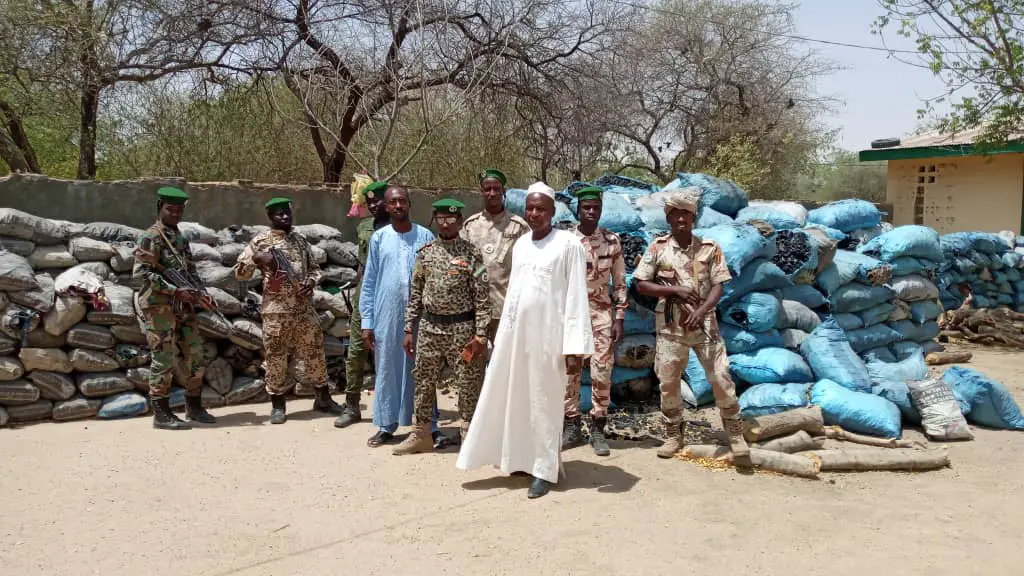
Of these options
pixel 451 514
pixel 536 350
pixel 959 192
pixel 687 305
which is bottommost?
pixel 451 514

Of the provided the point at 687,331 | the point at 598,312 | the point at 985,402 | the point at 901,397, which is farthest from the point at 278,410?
the point at 985,402

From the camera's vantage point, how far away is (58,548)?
3.62 meters

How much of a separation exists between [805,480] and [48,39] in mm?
9210

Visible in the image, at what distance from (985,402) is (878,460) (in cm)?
166

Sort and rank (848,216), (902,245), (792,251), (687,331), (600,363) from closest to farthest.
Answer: (687,331) → (600,363) → (792,251) → (902,245) → (848,216)

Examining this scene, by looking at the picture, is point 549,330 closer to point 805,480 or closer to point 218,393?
point 805,480

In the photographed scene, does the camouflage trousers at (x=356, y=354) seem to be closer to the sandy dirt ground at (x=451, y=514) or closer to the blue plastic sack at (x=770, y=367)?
the sandy dirt ground at (x=451, y=514)

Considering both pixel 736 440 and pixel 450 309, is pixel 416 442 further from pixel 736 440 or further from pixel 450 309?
pixel 736 440

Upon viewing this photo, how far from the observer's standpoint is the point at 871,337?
278 inches

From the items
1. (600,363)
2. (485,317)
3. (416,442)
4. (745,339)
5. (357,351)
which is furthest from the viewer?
(745,339)

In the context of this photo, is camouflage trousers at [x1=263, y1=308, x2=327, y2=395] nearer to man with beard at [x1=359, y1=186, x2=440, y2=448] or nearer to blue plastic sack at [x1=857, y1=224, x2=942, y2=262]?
man with beard at [x1=359, y1=186, x2=440, y2=448]

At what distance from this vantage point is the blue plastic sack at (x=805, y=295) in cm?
665

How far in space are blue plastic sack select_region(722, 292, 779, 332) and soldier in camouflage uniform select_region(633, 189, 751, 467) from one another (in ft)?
4.08

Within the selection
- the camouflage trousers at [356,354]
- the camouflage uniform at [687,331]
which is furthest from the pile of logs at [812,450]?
the camouflage trousers at [356,354]
